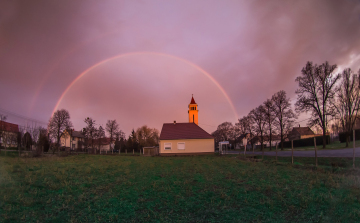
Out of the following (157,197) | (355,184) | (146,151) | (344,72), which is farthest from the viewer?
(146,151)

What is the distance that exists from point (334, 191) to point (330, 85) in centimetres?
2934

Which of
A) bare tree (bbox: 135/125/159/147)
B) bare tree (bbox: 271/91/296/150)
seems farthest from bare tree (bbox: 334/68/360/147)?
bare tree (bbox: 135/125/159/147)

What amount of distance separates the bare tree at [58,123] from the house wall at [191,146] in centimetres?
1970

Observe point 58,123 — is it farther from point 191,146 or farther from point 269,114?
point 269,114

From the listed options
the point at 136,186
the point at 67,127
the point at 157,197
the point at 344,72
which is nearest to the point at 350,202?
the point at 157,197

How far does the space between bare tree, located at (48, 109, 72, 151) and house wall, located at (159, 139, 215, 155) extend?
64.6ft

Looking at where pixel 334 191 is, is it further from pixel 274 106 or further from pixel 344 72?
pixel 274 106

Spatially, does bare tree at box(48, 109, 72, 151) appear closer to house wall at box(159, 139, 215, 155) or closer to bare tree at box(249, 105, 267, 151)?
house wall at box(159, 139, 215, 155)

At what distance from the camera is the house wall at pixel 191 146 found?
36938 mm

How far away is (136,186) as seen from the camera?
24.3ft

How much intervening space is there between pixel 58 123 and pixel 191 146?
25.8 m

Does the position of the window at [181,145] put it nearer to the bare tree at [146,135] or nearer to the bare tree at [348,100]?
the bare tree at [348,100]

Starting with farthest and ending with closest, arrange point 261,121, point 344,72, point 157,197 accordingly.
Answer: point 261,121
point 344,72
point 157,197

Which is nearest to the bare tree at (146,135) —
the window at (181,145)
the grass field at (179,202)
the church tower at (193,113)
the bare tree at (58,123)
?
the church tower at (193,113)
